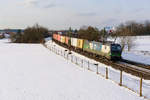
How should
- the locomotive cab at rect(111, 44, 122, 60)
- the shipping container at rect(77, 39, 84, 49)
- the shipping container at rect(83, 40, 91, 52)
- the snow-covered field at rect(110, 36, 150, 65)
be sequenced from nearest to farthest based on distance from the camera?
the locomotive cab at rect(111, 44, 122, 60) < the snow-covered field at rect(110, 36, 150, 65) < the shipping container at rect(83, 40, 91, 52) < the shipping container at rect(77, 39, 84, 49)

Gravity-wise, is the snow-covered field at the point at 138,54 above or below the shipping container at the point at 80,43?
below

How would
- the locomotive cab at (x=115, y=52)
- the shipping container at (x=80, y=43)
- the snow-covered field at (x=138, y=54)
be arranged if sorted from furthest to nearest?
the shipping container at (x=80, y=43) < the snow-covered field at (x=138, y=54) < the locomotive cab at (x=115, y=52)

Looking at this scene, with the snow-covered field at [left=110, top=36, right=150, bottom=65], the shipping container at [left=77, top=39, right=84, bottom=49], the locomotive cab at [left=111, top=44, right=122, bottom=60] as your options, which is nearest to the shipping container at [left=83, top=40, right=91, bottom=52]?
the shipping container at [left=77, top=39, right=84, bottom=49]

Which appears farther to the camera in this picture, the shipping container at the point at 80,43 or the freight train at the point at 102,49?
the shipping container at the point at 80,43

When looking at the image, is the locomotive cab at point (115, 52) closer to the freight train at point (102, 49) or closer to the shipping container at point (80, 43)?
the freight train at point (102, 49)

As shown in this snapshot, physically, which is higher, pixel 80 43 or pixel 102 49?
pixel 80 43

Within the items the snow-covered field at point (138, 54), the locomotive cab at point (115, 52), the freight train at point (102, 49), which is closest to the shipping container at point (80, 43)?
the freight train at point (102, 49)

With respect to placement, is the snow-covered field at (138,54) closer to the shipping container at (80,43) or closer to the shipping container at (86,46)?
the shipping container at (86,46)

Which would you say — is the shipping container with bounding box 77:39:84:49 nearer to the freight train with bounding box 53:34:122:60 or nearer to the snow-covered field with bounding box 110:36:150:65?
the freight train with bounding box 53:34:122:60

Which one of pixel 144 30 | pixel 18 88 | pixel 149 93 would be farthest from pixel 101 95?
pixel 144 30

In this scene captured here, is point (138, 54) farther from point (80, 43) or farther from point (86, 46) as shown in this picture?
point (80, 43)

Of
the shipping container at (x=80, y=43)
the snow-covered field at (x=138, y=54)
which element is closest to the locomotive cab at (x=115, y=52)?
the snow-covered field at (x=138, y=54)

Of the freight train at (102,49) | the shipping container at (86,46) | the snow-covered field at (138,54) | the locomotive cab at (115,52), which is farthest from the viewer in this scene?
the shipping container at (86,46)

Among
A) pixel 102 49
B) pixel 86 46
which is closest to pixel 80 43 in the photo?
pixel 86 46
